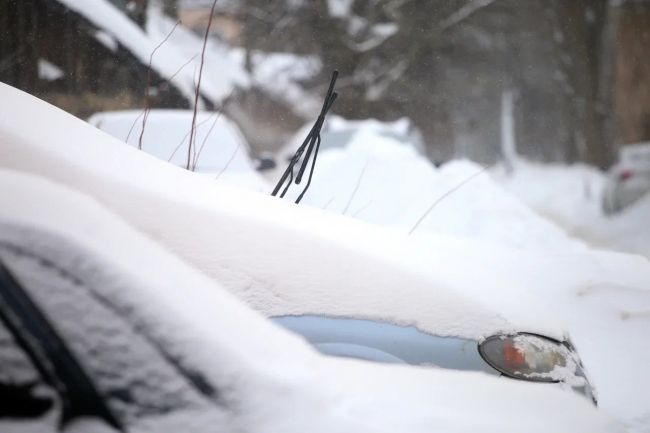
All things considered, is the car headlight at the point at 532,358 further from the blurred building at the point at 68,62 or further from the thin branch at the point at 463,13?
the thin branch at the point at 463,13

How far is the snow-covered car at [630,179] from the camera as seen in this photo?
11000 mm

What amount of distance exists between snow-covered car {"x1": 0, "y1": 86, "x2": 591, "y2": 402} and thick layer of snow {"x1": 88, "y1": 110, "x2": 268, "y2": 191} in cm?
358

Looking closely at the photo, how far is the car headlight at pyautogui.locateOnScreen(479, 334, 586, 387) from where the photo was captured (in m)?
2.04

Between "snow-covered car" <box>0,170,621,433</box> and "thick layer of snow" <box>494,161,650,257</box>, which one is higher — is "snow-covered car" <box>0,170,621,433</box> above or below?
above

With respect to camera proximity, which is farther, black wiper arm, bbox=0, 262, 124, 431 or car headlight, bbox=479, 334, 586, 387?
car headlight, bbox=479, 334, 586, 387

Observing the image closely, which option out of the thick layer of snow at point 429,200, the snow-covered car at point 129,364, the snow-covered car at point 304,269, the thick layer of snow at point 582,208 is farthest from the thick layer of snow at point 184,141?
the thick layer of snow at point 582,208

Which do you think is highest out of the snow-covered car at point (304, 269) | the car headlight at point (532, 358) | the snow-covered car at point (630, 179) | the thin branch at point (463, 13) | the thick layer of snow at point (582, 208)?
the snow-covered car at point (304, 269)

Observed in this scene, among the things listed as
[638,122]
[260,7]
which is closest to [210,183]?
[260,7]

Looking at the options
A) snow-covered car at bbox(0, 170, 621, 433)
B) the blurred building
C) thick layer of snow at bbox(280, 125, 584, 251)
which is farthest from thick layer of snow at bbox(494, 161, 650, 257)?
snow-covered car at bbox(0, 170, 621, 433)

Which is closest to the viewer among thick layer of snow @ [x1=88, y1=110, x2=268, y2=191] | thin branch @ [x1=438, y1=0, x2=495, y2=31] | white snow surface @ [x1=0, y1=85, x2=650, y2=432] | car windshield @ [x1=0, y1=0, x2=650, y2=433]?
car windshield @ [x1=0, y1=0, x2=650, y2=433]

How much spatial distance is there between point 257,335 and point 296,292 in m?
0.46

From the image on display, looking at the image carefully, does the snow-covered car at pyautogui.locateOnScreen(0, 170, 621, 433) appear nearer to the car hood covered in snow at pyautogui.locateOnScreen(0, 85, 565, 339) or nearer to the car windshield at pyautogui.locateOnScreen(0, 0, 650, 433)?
the car windshield at pyautogui.locateOnScreen(0, 0, 650, 433)

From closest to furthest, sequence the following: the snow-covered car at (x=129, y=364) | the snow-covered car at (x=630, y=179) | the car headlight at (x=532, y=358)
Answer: the snow-covered car at (x=129, y=364) → the car headlight at (x=532, y=358) → the snow-covered car at (x=630, y=179)

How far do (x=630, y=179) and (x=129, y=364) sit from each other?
11437 millimetres
